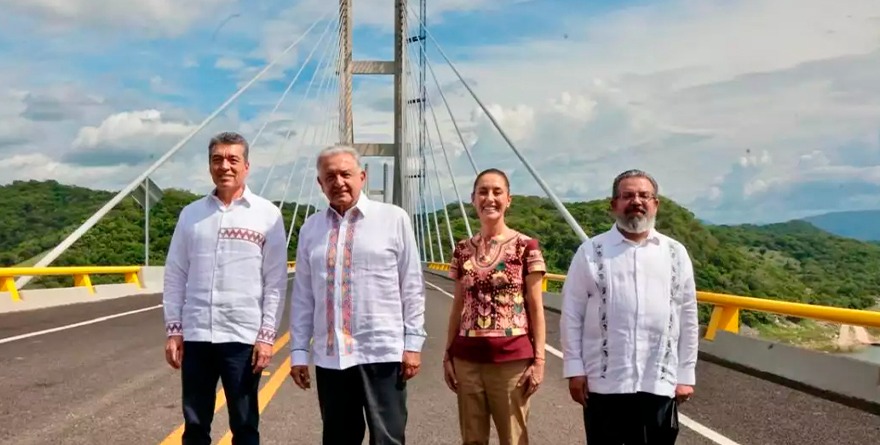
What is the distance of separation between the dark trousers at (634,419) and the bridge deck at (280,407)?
246 cm

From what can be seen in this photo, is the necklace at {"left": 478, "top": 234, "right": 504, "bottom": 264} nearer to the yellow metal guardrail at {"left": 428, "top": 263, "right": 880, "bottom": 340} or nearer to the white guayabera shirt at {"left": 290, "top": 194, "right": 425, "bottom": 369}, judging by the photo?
the white guayabera shirt at {"left": 290, "top": 194, "right": 425, "bottom": 369}

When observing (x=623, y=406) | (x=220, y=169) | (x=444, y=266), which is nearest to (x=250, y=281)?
(x=220, y=169)

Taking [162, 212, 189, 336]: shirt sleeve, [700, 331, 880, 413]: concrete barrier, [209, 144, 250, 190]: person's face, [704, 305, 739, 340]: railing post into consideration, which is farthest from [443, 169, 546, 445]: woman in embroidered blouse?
[704, 305, 739, 340]: railing post

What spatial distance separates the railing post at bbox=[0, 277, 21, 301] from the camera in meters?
17.6

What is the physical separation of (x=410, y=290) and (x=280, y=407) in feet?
12.4

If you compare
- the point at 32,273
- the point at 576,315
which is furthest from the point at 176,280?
the point at 32,273

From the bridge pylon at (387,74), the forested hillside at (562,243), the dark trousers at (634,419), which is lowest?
the forested hillside at (562,243)

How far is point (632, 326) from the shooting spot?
3.84 meters

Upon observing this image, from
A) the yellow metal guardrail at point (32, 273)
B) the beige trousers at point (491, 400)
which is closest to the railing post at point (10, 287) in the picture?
the yellow metal guardrail at point (32, 273)

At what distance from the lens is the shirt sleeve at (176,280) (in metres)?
4.23

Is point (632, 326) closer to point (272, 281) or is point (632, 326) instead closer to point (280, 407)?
point (272, 281)

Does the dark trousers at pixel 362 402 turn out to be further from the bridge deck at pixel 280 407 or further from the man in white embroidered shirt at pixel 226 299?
the bridge deck at pixel 280 407

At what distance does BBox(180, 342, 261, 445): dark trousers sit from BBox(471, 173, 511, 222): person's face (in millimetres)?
1188

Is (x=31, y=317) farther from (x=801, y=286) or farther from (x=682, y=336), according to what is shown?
(x=801, y=286)
